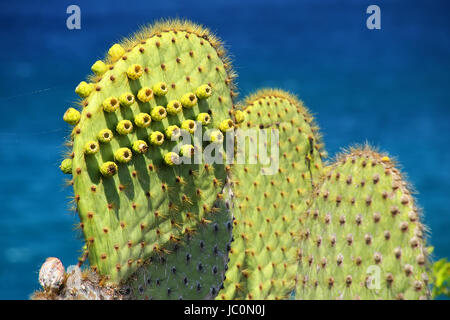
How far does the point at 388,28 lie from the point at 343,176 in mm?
5783

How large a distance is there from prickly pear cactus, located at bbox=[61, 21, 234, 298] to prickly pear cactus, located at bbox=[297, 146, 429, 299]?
297 mm

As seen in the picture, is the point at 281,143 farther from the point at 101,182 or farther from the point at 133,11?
the point at 133,11

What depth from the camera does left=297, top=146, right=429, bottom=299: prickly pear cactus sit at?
1.77 m

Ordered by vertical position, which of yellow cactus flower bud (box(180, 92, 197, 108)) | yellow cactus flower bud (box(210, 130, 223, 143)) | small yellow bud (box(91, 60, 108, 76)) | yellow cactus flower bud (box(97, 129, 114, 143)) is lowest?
yellow cactus flower bud (box(97, 129, 114, 143))

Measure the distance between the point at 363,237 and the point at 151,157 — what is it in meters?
0.55

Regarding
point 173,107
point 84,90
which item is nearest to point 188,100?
point 173,107

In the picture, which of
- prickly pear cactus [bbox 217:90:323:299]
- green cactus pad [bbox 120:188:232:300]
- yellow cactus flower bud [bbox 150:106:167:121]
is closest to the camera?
yellow cactus flower bud [bbox 150:106:167:121]

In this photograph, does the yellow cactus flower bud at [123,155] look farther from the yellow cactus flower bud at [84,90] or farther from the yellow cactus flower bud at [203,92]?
the yellow cactus flower bud at [203,92]

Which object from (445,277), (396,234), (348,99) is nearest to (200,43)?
(396,234)

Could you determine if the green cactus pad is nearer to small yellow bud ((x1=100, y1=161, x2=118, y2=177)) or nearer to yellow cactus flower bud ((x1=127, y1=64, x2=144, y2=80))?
small yellow bud ((x1=100, y1=161, x2=118, y2=177))

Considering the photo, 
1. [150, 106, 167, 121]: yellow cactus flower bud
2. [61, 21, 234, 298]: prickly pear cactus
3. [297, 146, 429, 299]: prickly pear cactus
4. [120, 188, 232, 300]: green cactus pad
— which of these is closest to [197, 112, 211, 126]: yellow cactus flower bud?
[61, 21, 234, 298]: prickly pear cactus

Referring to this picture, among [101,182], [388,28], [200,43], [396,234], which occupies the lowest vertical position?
[396,234]

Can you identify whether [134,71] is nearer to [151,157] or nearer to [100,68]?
[100,68]
